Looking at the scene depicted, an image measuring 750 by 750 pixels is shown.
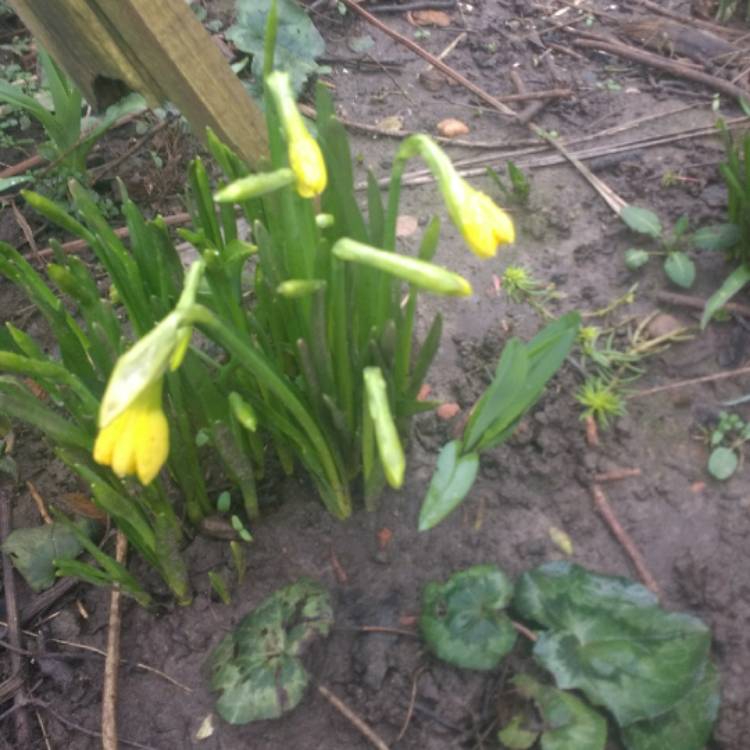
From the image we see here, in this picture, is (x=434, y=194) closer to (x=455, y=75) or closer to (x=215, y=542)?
(x=455, y=75)

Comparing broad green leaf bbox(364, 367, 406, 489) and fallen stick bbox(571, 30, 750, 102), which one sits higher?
broad green leaf bbox(364, 367, 406, 489)

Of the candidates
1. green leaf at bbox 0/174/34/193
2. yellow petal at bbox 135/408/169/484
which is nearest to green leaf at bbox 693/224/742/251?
yellow petal at bbox 135/408/169/484

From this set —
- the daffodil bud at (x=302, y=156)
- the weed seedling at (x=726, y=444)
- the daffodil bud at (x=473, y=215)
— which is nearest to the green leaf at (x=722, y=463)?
the weed seedling at (x=726, y=444)

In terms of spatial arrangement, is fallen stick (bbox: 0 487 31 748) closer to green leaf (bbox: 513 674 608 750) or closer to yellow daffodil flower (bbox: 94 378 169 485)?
yellow daffodil flower (bbox: 94 378 169 485)

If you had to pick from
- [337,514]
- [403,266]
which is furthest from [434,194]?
[403,266]

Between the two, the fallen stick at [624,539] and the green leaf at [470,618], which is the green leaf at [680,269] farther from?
the green leaf at [470,618]

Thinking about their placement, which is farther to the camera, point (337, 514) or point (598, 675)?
point (337, 514)

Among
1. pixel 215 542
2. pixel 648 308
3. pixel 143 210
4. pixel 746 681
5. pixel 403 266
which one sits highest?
pixel 403 266
